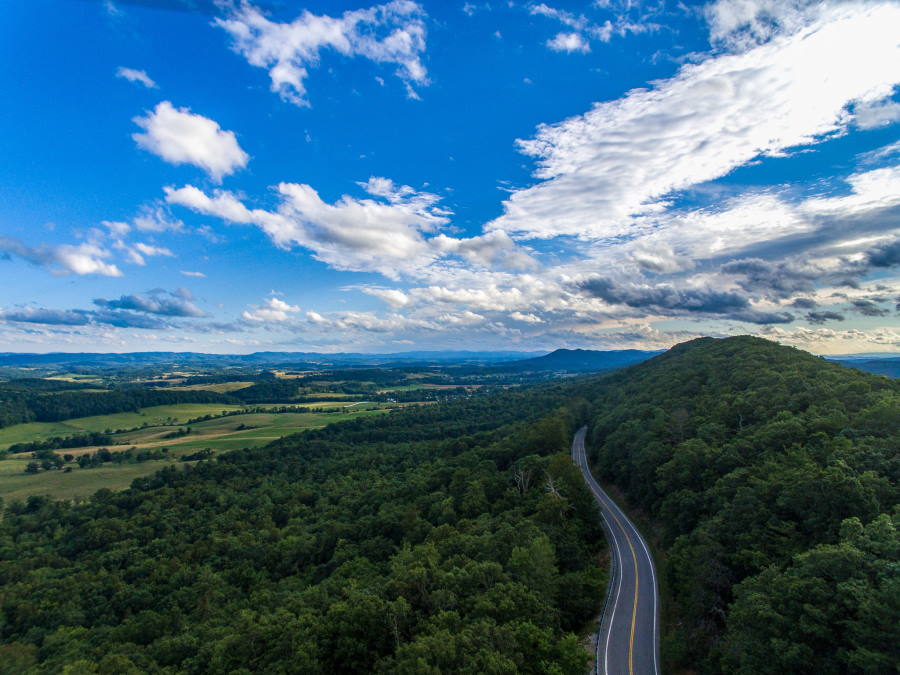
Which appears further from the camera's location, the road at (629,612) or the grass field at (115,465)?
the grass field at (115,465)

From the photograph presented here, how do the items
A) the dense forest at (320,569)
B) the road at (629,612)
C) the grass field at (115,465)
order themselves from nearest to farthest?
the dense forest at (320,569), the road at (629,612), the grass field at (115,465)

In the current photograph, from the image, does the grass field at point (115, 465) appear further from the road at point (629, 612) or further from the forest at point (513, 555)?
the road at point (629, 612)

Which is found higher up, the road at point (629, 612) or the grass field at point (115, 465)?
the road at point (629, 612)

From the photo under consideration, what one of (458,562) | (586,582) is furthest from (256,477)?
(586,582)

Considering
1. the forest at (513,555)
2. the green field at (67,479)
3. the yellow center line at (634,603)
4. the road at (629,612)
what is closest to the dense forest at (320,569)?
the forest at (513,555)

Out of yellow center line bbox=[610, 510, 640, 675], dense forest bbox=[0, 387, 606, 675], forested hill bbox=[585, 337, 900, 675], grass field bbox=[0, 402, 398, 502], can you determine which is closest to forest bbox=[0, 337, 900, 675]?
forested hill bbox=[585, 337, 900, 675]

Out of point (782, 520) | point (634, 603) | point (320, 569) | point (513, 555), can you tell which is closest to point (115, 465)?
point (320, 569)

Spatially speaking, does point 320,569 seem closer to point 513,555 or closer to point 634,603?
point 513,555
